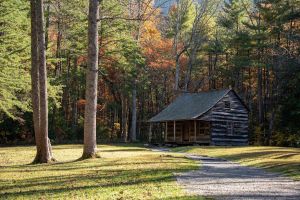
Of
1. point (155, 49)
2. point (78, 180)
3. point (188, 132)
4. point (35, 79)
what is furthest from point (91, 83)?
point (155, 49)

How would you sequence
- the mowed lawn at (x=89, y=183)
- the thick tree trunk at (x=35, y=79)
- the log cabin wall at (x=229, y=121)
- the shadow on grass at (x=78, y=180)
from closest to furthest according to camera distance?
the mowed lawn at (x=89, y=183), the shadow on grass at (x=78, y=180), the thick tree trunk at (x=35, y=79), the log cabin wall at (x=229, y=121)

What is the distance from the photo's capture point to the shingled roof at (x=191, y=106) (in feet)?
143

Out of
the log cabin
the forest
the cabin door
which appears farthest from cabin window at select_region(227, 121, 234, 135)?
the forest

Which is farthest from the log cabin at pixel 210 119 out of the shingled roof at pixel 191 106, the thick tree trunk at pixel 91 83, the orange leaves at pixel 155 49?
the thick tree trunk at pixel 91 83

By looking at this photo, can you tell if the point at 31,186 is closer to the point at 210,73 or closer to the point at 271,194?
the point at 271,194

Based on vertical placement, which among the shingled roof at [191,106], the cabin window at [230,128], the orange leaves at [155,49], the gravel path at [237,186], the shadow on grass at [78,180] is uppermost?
the orange leaves at [155,49]

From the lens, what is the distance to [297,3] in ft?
148

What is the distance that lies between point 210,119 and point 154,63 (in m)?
17.4

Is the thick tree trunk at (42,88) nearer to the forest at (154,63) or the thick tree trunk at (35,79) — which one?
the thick tree trunk at (35,79)

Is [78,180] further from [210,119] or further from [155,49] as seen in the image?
[155,49]

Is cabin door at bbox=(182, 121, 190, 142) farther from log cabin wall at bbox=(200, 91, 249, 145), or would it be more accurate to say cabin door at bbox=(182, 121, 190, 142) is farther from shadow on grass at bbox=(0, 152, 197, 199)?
shadow on grass at bbox=(0, 152, 197, 199)

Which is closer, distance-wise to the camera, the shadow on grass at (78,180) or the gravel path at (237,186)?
the shadow on grass at (78,180)

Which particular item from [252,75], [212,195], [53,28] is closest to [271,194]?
[212,195]

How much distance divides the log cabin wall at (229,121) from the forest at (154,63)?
11.5 feet
